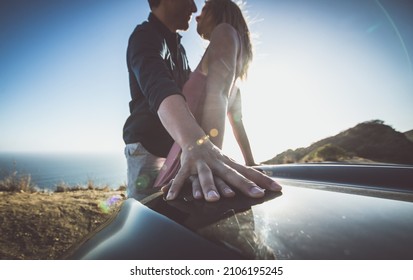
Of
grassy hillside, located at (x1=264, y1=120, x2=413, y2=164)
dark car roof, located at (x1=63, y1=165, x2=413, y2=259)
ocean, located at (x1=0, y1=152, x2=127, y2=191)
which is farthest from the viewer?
grassy hillside, located at (x1=264, y1=120, x2=413, y2=164)

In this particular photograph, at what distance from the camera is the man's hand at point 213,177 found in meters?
0.57

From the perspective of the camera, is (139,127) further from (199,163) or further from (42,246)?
(42,246)

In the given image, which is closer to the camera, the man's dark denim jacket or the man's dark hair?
the man's dark denim jacket

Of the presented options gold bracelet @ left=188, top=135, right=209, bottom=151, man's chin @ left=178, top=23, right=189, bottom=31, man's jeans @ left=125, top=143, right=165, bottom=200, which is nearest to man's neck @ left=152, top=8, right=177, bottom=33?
man's chin @ left=178, top=23, right=189, bottom=31

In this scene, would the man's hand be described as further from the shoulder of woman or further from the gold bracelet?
the shoulder of woman

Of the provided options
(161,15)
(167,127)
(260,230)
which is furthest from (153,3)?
(260,230)

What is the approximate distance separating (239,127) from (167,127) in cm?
144

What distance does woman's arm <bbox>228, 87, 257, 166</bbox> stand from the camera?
7.09 feet

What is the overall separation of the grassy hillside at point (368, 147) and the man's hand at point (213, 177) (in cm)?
723

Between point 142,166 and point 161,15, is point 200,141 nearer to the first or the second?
point 142,166

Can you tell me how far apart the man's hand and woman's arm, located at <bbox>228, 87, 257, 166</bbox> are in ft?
4.75

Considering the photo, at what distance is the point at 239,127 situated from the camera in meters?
2.28

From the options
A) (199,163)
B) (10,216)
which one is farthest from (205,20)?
(10,216)

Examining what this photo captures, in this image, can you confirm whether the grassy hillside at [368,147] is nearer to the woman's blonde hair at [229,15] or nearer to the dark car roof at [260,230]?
the woman's blonde hair at [229,15]
